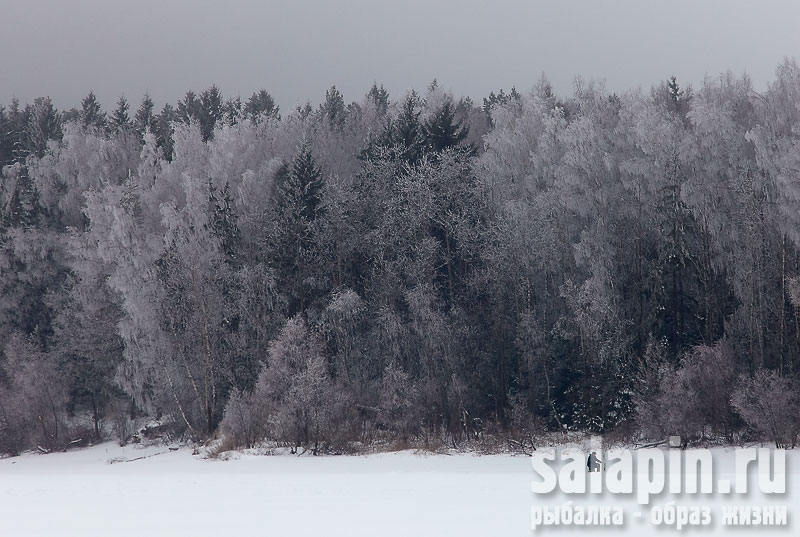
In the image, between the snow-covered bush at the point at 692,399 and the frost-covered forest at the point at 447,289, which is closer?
the snow-covered bush at the point at 692,399

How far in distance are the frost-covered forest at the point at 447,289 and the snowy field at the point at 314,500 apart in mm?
3620

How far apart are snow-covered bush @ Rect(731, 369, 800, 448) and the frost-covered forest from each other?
0.09 m

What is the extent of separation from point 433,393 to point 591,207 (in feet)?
32.6

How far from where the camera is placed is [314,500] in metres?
20.3

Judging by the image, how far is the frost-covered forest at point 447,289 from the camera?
32156mm

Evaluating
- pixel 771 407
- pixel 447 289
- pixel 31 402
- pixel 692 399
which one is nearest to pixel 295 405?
pixel 447 289

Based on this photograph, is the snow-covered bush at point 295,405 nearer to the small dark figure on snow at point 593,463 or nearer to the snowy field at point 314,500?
the snowy field at point 314,500

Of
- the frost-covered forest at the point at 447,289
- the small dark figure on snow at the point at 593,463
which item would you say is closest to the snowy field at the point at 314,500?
the small dark figure on snow at the point at 593,463

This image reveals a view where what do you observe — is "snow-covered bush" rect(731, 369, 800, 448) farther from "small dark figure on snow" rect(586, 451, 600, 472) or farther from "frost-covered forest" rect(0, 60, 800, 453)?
"small dark figure on snow" rect(586, 451, 600, 472)

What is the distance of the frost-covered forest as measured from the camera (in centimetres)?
3216

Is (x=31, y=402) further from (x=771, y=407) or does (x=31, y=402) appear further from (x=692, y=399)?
(x=771, y=407)

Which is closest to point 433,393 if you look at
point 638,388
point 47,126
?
point 638,388

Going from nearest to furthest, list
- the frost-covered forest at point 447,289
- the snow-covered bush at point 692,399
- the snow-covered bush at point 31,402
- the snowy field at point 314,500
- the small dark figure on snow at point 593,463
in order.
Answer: the snowy field at point 314,500 < the small dark figure on snow at point 593,463 < the snow-covered bush at point 692,399 < the frost-covered forest at point 447,289 < the snow-covered bush at point 31,402

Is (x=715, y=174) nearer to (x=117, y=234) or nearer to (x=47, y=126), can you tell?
(x=117, y=234)
